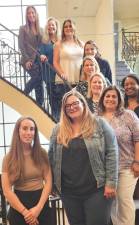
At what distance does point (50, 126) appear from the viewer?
16.8ft

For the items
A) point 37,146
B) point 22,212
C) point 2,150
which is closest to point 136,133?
point 37,146

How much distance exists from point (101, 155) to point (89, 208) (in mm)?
346

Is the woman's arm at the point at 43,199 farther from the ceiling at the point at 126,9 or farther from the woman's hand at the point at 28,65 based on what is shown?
the ceiling at the point at 126,9

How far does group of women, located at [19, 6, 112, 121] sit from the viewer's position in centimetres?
397

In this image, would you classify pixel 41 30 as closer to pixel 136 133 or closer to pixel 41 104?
pixel 41 104

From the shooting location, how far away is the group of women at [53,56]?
3967 mm

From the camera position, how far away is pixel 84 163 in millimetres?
2453

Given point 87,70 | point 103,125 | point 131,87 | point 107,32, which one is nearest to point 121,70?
point 107,32

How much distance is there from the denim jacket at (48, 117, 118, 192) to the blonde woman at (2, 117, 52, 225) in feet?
0.42

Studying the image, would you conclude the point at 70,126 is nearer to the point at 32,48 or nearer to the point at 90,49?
the point at 90,49

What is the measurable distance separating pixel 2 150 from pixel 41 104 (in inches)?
205

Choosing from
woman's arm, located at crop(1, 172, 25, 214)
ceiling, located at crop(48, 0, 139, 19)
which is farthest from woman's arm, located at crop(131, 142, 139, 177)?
ceiling, located at crop(48, 0, 139, 19)

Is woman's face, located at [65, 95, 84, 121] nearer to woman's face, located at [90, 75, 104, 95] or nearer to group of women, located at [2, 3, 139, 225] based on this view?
group of women, located at [2, 3, 139, 225]

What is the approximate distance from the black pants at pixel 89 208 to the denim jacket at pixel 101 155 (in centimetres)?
9
